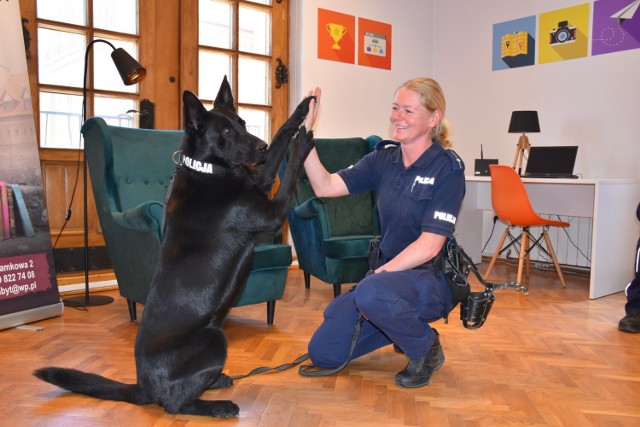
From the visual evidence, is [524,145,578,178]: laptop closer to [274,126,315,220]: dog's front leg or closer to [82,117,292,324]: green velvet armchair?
[82,117,292,324]: green velvet armchair

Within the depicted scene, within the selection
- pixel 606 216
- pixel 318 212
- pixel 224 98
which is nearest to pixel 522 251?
pixel 606 216

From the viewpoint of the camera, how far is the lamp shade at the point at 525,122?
4715mm

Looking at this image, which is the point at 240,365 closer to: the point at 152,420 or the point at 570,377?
the point at 152,420

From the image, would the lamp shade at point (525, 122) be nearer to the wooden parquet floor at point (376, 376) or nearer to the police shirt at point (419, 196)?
the wooden parquet floor at point (376, 376)

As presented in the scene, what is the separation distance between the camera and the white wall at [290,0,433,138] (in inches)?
195

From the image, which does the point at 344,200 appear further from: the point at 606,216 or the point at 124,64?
the point at 606,216

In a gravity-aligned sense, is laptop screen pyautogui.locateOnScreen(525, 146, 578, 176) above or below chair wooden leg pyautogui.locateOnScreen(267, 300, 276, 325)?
above

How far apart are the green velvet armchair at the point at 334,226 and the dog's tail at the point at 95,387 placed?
1.76 metres

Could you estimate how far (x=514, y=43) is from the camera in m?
5.26

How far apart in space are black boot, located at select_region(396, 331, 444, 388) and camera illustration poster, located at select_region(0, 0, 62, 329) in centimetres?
211

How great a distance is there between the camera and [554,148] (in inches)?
181

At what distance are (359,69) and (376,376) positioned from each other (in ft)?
12.1

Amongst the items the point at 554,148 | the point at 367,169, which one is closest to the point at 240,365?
the point at 367,169

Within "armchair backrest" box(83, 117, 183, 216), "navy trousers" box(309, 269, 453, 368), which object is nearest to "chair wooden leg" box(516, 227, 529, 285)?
"navy trousers" box(309, 269, 453, 368)
